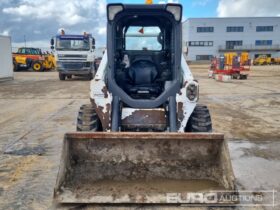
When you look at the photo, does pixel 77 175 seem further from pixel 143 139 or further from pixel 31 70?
pixel 31 70

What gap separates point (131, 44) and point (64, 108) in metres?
4.82

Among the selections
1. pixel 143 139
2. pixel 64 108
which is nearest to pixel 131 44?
pixel 143 139

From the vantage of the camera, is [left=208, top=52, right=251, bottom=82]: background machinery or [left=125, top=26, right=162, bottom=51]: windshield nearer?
[left=125, top=26, right=162, bottom=51]: windshield

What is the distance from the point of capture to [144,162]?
3.73 m

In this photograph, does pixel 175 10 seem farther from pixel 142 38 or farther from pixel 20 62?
pixel 20 62

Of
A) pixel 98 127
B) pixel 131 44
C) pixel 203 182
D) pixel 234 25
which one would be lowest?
pixel 203 182

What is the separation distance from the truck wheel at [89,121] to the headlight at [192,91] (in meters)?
1.47

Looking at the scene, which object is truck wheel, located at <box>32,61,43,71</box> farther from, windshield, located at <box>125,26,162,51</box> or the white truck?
windshield, located at <box>125,26,162,51</box>

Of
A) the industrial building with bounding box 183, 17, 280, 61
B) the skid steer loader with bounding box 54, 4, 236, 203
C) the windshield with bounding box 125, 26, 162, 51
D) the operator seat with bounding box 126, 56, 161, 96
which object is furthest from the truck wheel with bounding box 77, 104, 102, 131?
the industrial building with bounding box 183, 17, 280, 61

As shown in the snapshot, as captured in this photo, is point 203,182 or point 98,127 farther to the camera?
point 98,127

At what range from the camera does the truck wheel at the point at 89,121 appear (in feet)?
15.6

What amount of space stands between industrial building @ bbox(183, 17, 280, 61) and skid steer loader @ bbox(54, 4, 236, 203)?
63992 millimetres

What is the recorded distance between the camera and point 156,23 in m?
5.64

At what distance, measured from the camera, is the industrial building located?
67750 mm
